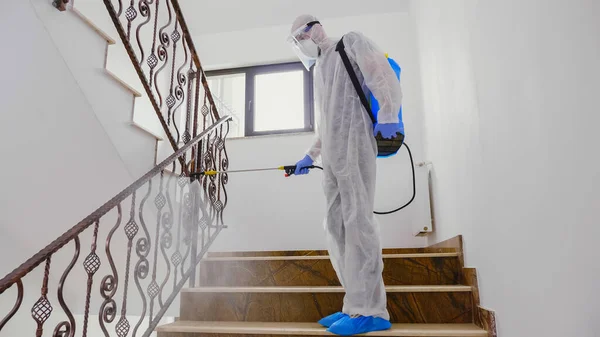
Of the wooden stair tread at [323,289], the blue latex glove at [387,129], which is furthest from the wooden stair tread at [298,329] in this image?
the blue latex glove at [387,129]

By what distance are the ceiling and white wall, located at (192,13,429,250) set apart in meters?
0.08

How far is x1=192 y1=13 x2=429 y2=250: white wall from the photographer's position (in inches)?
141

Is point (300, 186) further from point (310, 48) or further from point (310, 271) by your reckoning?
point (310, 48)

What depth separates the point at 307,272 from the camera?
2.28m

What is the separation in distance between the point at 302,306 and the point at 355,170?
2.24 ft

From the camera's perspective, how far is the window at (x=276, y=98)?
4008 millimetres

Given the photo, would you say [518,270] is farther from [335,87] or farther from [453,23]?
[453,23]

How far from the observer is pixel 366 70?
5.99 feet

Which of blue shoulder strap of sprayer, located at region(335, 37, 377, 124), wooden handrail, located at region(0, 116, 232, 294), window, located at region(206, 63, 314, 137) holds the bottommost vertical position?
wooden handrail, located at region(0, 116, 232, 294)

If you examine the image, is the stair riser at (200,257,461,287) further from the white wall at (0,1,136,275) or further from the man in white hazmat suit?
the white wall at (0,1,136,275)

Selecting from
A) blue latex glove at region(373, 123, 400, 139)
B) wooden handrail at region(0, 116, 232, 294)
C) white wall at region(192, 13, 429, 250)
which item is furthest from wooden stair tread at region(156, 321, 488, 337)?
white wall at region(192, 13, 429, 250)

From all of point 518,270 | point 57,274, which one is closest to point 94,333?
point 57,274

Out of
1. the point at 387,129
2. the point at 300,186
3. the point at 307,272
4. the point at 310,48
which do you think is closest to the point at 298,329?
the point at 307,272

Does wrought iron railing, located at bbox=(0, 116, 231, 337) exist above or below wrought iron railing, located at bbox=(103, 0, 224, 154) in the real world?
below
